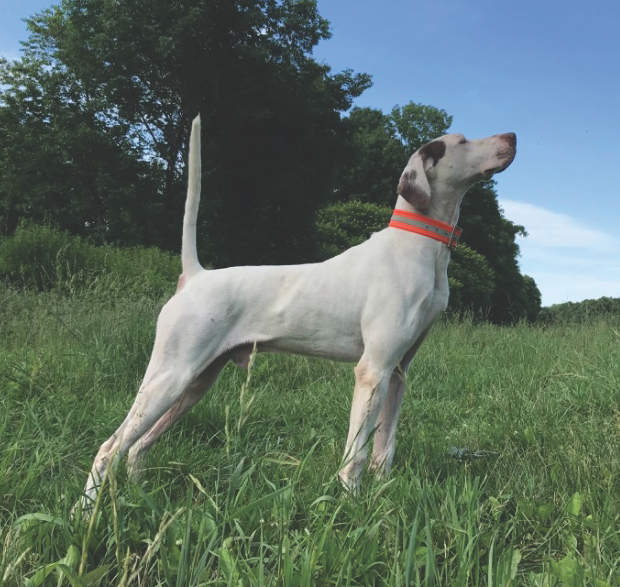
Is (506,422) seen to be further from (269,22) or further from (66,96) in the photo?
(66,96)

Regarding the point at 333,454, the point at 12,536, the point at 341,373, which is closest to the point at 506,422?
the point at 333,454

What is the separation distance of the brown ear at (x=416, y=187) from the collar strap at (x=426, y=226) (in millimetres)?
68

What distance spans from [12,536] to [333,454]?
4.95ft

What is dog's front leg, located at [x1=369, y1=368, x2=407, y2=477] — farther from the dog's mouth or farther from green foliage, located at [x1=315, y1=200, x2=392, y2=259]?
green foliage, located at [x1=315, y1=200, x2=392, y2=259]

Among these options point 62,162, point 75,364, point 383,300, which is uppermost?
point 62,162

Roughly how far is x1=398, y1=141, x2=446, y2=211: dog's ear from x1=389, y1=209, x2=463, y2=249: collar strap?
0.21 feet

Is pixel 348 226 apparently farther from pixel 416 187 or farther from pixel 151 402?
pixel 151 402

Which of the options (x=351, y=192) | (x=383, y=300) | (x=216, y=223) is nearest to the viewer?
(x=383, y=300)

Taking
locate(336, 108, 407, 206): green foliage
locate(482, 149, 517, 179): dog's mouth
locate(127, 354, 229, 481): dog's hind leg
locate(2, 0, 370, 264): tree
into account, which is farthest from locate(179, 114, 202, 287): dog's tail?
locate(336, 108, 407, 206): green foliage

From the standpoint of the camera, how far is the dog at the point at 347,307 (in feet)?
8.46

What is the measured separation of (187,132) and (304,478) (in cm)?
2075

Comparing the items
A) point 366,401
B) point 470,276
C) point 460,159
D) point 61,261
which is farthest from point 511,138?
point 470,276

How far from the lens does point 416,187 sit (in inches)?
106

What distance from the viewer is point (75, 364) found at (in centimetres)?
460
